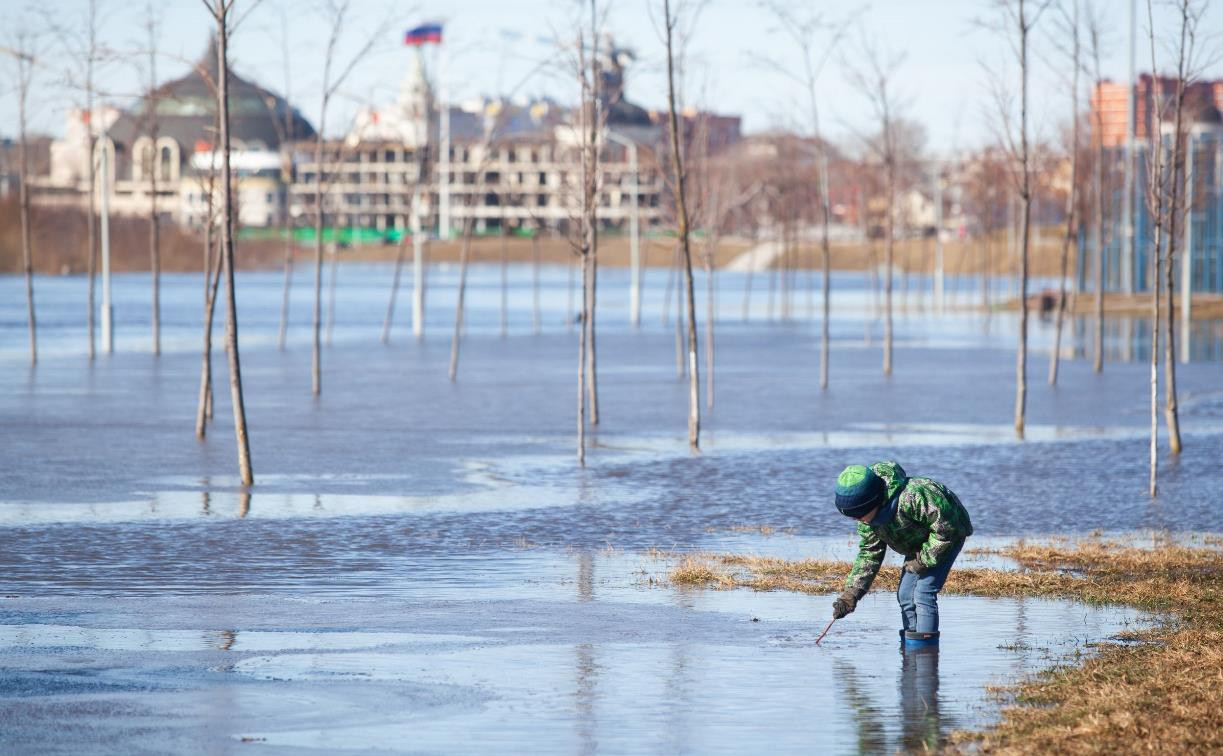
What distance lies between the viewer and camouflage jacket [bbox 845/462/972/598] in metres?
9.39

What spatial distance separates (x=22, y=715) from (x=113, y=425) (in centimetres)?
1666

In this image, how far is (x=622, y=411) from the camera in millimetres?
27688

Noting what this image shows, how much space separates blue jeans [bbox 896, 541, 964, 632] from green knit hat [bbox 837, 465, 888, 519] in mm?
667

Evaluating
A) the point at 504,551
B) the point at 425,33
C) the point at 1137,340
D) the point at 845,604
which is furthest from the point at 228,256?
the point at 425,33

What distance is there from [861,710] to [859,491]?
1.17 meters

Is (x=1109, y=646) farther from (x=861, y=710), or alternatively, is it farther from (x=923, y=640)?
(x=861, y=710)

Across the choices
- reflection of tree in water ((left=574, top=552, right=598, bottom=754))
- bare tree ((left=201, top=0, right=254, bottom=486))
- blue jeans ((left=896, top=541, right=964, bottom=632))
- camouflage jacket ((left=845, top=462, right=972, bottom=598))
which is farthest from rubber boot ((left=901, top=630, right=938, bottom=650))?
bare tree ((left=201, top=0, right=254, bottom=486))

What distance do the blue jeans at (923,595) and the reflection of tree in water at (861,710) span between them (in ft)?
1.72

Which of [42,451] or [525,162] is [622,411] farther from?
[525,162]

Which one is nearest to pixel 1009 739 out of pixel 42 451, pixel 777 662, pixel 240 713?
pixel 777 662

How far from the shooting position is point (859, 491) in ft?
30.0

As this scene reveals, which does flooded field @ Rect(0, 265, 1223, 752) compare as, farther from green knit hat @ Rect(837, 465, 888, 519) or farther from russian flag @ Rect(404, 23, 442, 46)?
russian flag @ Rect(404, 23, 442, 46)

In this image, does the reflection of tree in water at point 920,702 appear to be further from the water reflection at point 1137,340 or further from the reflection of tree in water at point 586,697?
the water reflection at point 1137,340

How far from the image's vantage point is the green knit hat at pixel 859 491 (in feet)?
30.0
